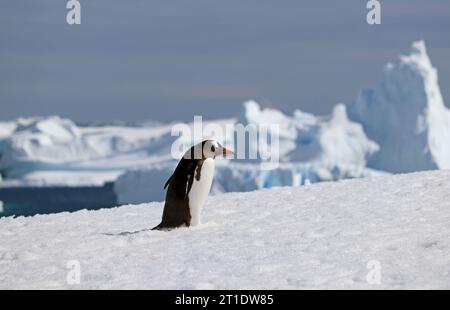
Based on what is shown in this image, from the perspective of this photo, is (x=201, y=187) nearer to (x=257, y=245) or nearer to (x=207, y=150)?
(x=207, y=150)

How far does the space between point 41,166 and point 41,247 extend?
68.6 m

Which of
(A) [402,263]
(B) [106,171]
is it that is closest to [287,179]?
(A) [402,263]

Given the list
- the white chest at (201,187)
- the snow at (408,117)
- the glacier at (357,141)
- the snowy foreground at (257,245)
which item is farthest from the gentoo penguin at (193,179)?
the snow at (408,117)

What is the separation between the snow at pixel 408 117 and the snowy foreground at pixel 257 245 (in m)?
35.2

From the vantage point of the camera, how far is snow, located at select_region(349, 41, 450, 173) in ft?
141

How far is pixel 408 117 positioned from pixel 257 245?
40.2 m

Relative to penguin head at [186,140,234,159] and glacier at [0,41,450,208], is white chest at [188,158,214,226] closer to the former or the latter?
penguin head at [186,140,234,159]

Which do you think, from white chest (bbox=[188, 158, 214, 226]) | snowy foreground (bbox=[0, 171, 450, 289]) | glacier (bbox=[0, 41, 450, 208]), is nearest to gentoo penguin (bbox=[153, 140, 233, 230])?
white chest (bbox=[188, 158, 214, 226])

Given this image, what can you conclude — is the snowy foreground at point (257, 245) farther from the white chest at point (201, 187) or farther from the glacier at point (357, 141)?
the glacier at point (357, 141)

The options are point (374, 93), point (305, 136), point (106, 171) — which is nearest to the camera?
point (374, 93)

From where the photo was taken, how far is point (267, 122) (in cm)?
5144

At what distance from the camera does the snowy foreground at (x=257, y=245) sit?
5.18 meters

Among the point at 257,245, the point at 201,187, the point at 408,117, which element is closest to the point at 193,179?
the point at 201,187
